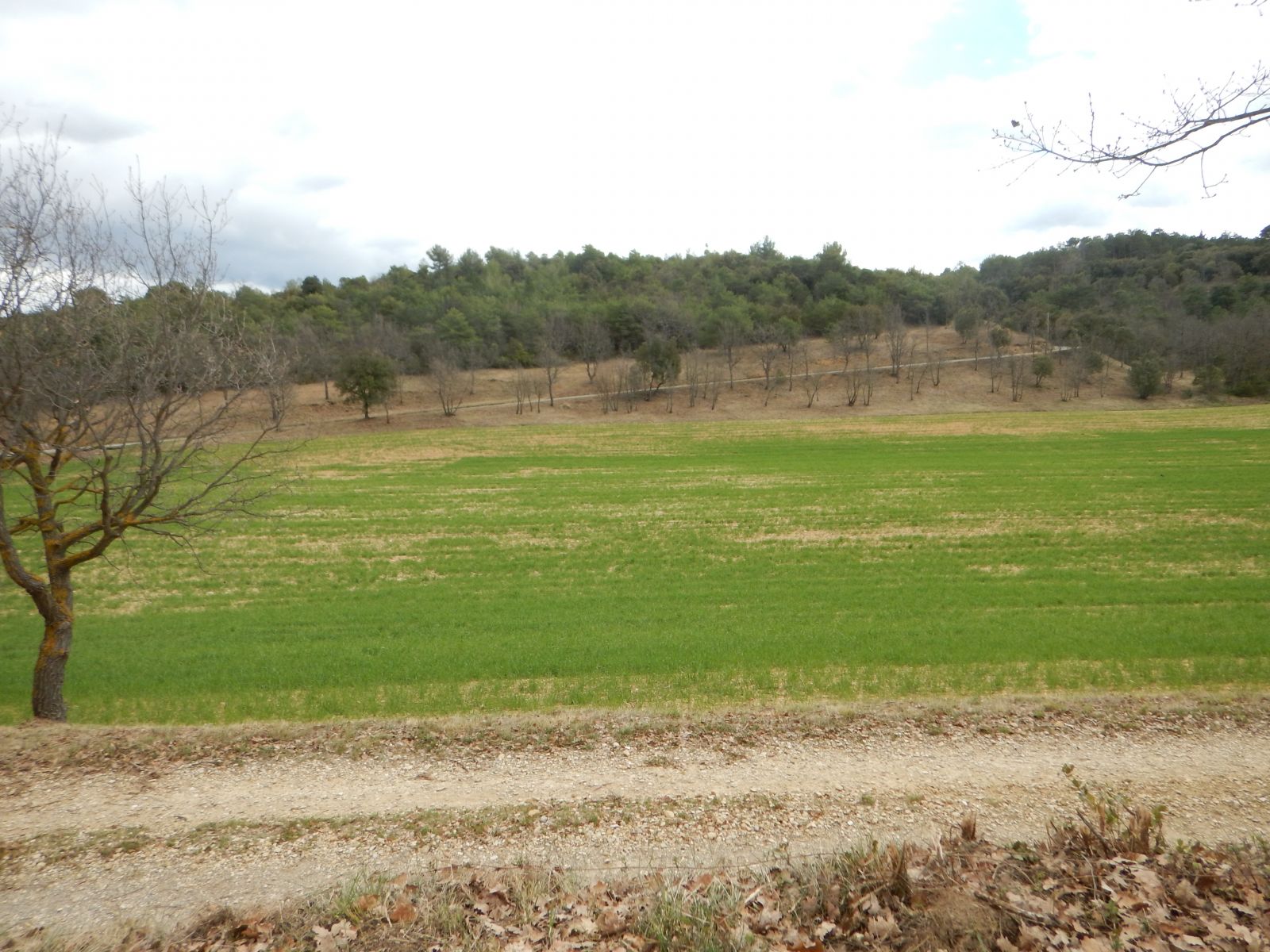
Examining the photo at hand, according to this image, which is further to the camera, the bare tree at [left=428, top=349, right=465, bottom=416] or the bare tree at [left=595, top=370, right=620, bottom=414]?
the bare tree at [left=595, top=370, right=620, bottom=414]

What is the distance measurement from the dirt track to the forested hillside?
197 feet

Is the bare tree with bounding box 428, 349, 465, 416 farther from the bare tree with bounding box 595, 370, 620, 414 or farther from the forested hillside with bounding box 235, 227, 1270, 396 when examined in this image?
the bare tree with bounding box 595, 370, 620, 414

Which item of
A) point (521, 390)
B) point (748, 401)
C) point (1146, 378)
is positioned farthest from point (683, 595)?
point (1146, 378)

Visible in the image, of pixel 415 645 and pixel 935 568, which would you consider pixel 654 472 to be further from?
pixel 415 645

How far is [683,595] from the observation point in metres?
17.0

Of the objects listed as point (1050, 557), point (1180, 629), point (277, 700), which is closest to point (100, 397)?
point (277, 700)

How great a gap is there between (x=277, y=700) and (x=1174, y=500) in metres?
27.4

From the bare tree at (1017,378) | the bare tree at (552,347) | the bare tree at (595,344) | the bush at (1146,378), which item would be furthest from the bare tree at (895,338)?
the bare tree at (552,347)

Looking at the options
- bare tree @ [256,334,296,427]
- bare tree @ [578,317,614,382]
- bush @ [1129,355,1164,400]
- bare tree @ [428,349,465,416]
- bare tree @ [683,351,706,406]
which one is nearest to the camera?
bare tree @ [256,334,296,427]

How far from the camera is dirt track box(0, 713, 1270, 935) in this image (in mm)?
5961

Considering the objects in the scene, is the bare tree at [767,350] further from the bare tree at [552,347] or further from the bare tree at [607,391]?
the bare tree at [552,347]

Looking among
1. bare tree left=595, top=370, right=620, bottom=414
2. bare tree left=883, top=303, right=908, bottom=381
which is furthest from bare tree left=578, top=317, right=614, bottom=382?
bare tree left=883, top=303, right=908, bottom=381

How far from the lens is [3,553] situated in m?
9.77

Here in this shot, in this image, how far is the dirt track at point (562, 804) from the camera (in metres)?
5.96
